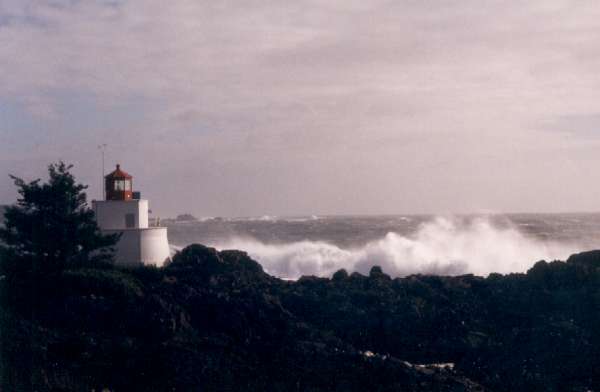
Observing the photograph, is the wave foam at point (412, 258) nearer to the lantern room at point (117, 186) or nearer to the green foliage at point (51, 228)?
the lantern room at point (117, 186)

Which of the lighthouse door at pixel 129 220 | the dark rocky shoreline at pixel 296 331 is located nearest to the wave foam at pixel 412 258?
the lighthouse door at pixel 129 220

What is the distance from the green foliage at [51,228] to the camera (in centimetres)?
1539

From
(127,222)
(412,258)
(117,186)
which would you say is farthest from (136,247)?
(412,258)

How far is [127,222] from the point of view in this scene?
1839 centimetres

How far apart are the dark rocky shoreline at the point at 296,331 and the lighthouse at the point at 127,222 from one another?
154cm

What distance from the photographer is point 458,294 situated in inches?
616

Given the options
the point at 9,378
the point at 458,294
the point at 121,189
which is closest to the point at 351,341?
the point at 458,294

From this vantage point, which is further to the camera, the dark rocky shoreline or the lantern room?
the lantern room

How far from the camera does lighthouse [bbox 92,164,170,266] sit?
59.3 feet

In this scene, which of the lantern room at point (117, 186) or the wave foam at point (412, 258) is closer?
the lantern room at point (117, 186)

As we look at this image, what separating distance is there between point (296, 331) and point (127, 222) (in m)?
7.31

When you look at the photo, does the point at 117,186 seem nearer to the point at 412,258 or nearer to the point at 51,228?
the point at 51,228

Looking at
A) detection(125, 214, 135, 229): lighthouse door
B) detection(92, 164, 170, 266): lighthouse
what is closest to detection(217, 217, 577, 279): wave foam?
detection(92, 164, 170, 266): lighthouse

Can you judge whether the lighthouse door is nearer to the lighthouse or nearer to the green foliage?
the lighthouse
